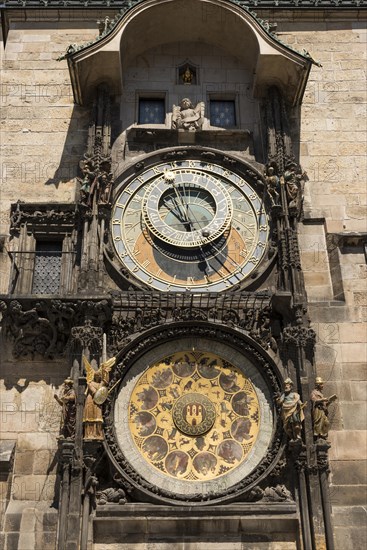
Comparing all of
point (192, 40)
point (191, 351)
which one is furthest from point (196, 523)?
point (192, 40)

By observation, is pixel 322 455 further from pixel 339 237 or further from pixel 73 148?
pixel 73 148

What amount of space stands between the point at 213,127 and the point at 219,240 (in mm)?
2276

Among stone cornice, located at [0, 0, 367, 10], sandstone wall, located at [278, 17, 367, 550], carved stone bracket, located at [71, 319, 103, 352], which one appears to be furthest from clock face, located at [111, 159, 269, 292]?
stone cornice, located at [0, 0, 367, 10]

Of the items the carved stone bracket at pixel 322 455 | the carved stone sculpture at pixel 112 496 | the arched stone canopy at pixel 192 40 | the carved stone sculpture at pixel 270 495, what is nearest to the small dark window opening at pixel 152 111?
the arched stone canopy at pixel 192 40

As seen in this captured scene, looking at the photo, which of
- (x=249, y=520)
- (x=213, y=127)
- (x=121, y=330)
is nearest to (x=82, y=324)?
(x=121, y=330)

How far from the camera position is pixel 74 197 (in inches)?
484

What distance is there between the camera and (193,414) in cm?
1038

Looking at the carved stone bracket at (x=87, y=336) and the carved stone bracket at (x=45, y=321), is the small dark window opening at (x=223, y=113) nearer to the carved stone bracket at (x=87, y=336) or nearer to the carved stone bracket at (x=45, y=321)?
the carved stone bracket at (x=45, y=321)

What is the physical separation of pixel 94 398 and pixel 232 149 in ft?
16.3

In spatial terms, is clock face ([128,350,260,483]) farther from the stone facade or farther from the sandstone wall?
the sandstone wall

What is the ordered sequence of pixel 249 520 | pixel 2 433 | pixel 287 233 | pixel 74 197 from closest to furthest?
pixel 249 520 < pixel 2 433 < pixel 287 233 < pixel 74 197

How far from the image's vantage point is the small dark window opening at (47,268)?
11.6 metres

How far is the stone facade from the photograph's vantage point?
10.0 m

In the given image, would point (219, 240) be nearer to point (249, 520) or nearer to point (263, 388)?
point (263, 388)
